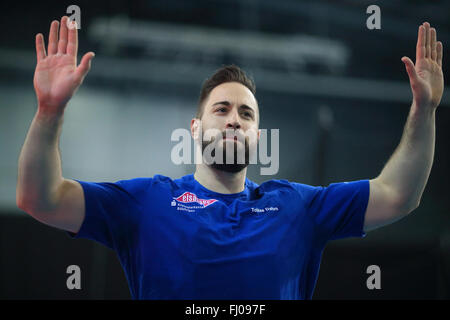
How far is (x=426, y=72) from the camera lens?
6.57 ft

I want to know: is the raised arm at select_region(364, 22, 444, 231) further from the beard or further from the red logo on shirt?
the red logo on shirt

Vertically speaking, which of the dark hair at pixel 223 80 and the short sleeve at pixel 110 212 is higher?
the dark hair at pixel 223 80

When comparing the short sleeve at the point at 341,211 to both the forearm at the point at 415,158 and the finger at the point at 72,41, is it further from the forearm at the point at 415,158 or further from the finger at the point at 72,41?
the finger at the point at 72,41

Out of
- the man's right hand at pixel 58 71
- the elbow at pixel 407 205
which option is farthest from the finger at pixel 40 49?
the elbow at pixel 407 205

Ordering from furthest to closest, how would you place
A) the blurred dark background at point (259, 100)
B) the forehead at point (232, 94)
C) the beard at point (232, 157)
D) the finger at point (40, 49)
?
the blurred dark background at point (259, 100), the forehead at point (232, 94), the beard at point (232, 157), the finger at point (40, 49)

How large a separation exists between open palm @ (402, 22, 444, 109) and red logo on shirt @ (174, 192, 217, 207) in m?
1.03

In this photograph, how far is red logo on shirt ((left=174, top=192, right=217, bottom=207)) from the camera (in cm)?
208

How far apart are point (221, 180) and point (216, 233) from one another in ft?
1.17

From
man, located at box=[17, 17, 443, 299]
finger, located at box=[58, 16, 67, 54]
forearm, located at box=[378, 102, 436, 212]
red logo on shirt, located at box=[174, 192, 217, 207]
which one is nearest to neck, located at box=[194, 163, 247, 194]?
man, located at box=[17, 17, 443, 299]

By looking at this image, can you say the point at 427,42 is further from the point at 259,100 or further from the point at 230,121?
the point at 259,100

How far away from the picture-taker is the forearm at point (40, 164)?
5.41ft

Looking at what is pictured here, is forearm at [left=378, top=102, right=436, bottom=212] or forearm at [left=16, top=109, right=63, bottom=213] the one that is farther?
forearm at [left=378, top=102, right=436, bottom=212]

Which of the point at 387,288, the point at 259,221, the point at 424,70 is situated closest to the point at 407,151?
the point at 424,70

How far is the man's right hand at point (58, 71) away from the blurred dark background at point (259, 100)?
351 cm
